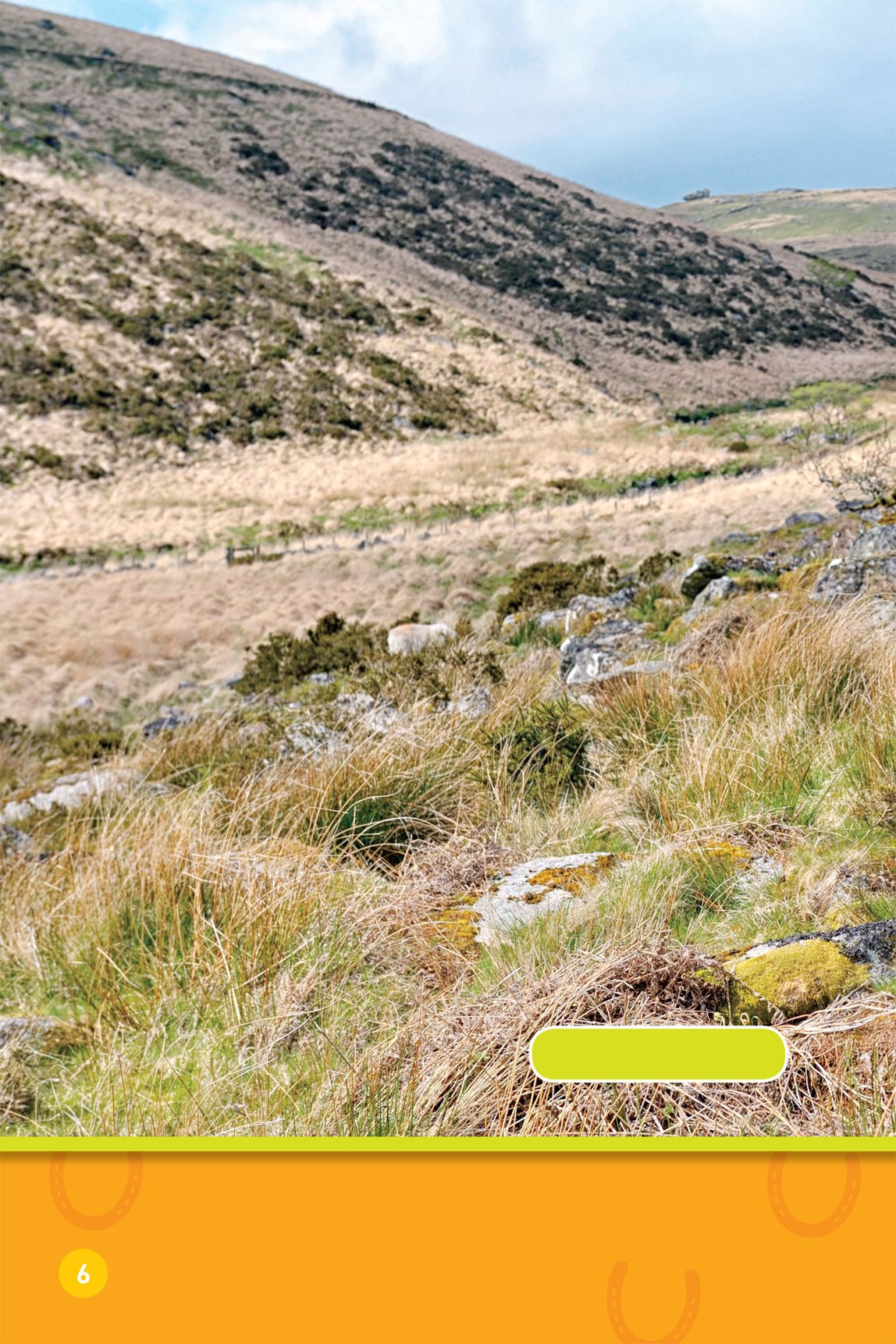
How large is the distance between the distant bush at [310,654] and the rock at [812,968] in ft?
25.9

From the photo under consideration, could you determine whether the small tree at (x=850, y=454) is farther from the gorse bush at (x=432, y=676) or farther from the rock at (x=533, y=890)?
the rock at (x=533, y=890)

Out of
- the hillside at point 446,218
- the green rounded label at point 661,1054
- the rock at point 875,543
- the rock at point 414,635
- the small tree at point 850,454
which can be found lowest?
the rock at point 414,635

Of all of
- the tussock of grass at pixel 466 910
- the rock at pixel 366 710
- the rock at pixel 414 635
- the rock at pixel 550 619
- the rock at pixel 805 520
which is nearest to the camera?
the tussock of grass at pixel 466 910

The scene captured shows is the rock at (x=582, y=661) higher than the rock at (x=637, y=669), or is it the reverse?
the rock at (x=637, y=669)

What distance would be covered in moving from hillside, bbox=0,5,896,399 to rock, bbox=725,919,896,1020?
42.4 meters

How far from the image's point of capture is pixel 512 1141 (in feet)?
3.40

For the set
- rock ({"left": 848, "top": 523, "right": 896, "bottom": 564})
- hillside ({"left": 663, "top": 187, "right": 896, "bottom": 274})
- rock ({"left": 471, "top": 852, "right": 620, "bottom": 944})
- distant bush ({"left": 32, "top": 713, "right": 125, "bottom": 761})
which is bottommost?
distant bush ({"left": 32, "top": 713, "right": 125, "bottom": 761})

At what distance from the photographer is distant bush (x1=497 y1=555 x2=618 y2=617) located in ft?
35.8

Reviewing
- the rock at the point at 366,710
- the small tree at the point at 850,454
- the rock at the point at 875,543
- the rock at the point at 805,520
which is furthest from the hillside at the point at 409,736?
the rock at the point at 805,520

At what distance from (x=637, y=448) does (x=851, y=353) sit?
2488cm

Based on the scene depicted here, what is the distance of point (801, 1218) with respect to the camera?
3.28 ft

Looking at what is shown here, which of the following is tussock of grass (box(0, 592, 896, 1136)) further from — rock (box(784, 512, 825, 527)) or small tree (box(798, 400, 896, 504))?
rock (box(784, 512, 825, 527))

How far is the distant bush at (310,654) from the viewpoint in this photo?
10344mm

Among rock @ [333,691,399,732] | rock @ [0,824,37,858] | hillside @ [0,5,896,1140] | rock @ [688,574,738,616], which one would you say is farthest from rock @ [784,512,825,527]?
rock @ [0,824,37,858]
